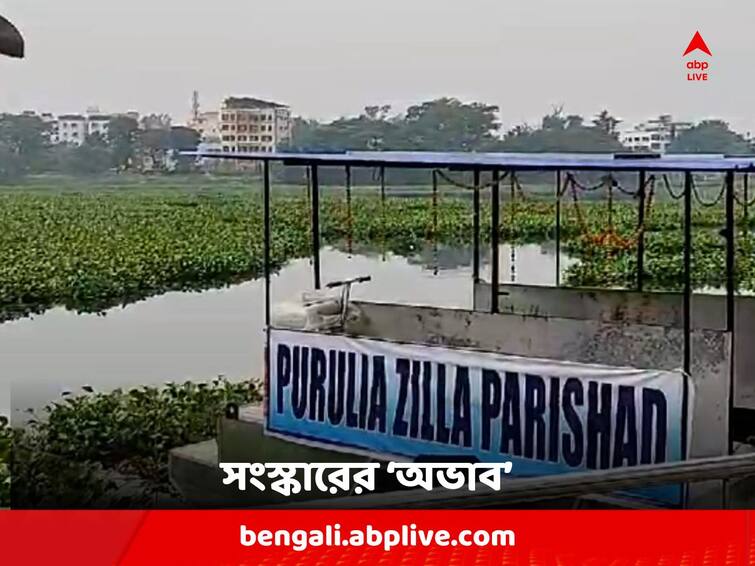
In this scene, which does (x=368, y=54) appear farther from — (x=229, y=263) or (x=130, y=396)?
(x=130, y=396)

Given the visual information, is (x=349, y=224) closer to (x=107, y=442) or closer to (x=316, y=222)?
(x=316, y=222)

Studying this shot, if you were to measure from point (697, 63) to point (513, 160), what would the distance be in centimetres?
49

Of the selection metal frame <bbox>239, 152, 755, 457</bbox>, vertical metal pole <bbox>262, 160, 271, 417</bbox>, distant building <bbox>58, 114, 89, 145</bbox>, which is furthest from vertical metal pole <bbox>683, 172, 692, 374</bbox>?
distant building <bbox>58, 114, 89, 145</bbox>

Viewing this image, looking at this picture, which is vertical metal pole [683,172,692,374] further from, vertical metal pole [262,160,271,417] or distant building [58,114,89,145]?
distant building [58,114,89,145]

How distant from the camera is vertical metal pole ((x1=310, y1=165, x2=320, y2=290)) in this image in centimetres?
276

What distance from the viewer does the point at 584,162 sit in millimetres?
2475

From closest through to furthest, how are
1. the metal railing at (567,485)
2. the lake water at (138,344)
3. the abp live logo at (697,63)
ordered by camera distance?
1. the metal railing at (567,485)
2. the abp live logo at (697,63)
3. the lake water at (138,344)

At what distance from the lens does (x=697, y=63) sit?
8.51ft

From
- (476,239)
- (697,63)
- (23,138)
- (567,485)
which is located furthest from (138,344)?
(567,485)

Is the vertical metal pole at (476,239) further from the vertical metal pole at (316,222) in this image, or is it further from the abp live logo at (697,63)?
the abp live logo at (697,63)

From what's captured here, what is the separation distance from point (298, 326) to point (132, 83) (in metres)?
0.75

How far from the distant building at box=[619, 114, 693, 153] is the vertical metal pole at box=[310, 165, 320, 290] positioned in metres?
0.82

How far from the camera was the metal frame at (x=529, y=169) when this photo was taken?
2283 mm
